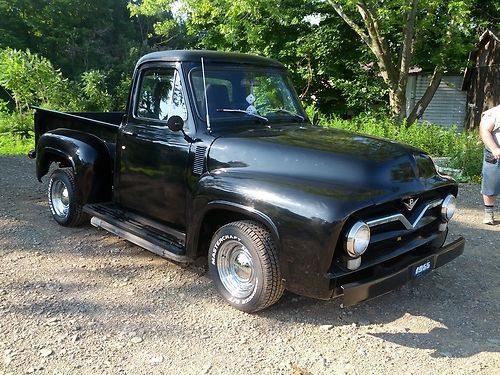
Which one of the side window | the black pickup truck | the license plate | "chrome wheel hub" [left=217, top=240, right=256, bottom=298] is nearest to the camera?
the black pickup truck

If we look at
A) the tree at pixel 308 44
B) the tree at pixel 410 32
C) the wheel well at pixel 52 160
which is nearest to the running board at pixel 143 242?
the wheel well at pixel 52 160

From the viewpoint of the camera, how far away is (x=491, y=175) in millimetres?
6387

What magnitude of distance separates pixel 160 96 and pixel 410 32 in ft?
35.5

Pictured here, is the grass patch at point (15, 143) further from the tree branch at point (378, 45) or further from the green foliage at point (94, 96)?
the tree branch at point (378, 45)

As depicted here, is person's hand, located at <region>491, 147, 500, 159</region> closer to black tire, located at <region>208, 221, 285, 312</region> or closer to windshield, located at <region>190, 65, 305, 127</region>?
windshield, located at <region>190, 65, 305, 127</region>

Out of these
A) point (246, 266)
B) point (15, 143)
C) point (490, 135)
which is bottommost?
point (15, 143)

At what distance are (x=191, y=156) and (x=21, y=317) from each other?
1.85 meters

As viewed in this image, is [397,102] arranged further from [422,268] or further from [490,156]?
[422,268]

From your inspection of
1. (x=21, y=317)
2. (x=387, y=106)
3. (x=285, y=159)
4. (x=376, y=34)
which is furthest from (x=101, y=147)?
(x=387, y=106)

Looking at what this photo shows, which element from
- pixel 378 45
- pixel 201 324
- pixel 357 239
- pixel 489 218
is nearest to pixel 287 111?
pixel 357 239

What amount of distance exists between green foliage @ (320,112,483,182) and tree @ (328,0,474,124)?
2.46 metres

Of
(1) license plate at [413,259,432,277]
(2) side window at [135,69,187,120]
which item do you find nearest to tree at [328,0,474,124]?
(2) side window at [135,69,187,120]

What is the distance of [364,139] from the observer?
426 centimetres

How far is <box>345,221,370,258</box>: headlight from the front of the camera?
10.6ft
